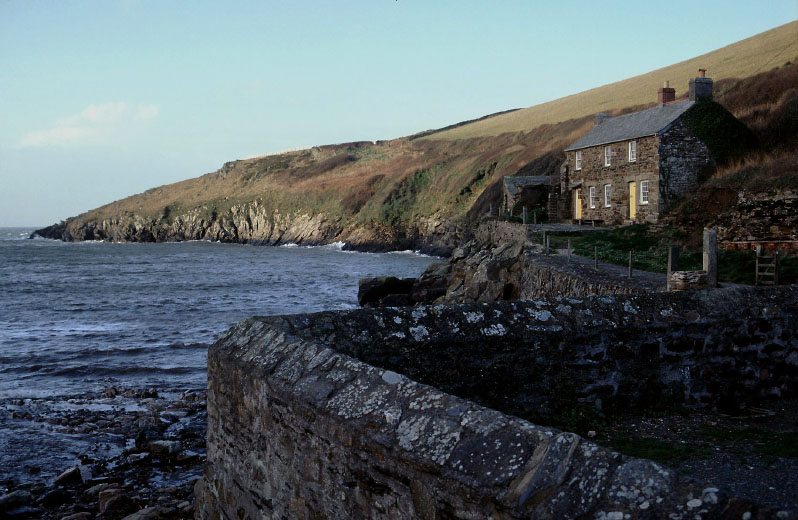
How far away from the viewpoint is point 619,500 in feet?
7.89

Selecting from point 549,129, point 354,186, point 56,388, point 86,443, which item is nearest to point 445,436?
point 86,443

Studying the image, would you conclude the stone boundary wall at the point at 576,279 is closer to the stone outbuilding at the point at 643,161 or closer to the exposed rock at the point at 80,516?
the exposed rock at the point at 80,516

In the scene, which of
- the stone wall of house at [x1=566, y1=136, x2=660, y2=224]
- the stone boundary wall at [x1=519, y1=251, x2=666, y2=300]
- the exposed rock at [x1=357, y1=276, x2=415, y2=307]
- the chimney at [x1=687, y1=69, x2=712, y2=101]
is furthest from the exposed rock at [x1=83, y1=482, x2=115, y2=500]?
the chimney at [x1=687, y1=69, x2=712, y2=101]

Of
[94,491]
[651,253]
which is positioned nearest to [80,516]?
[94,491]

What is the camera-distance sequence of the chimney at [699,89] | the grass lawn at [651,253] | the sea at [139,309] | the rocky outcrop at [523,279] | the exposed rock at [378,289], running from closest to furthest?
the grass lawn at [651,253], the rocky outcrop at [523,279], the sea at [139,309], the exposed rock at [378,289], the chimney at [699,89]

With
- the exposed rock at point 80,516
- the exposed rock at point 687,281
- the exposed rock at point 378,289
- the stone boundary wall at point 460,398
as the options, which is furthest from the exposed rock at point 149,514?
the exposed rock at point 378,289

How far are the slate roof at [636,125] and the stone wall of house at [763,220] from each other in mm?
12186

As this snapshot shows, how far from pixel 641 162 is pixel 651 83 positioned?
7004 cm

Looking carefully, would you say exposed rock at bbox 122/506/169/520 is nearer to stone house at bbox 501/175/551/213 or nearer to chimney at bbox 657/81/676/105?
chimney at bbox 657/81/676/105

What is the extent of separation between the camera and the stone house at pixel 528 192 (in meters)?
46.1

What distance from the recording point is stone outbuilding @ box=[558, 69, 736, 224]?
32.2m

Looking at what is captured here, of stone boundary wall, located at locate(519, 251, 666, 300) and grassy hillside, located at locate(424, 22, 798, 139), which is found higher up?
grassy hillside, located at locate(424, 22, 798, 139)

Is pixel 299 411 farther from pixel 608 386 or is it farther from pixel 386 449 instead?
pixel 608 386

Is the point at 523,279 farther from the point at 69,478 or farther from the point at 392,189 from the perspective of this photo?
the point at 392,189
